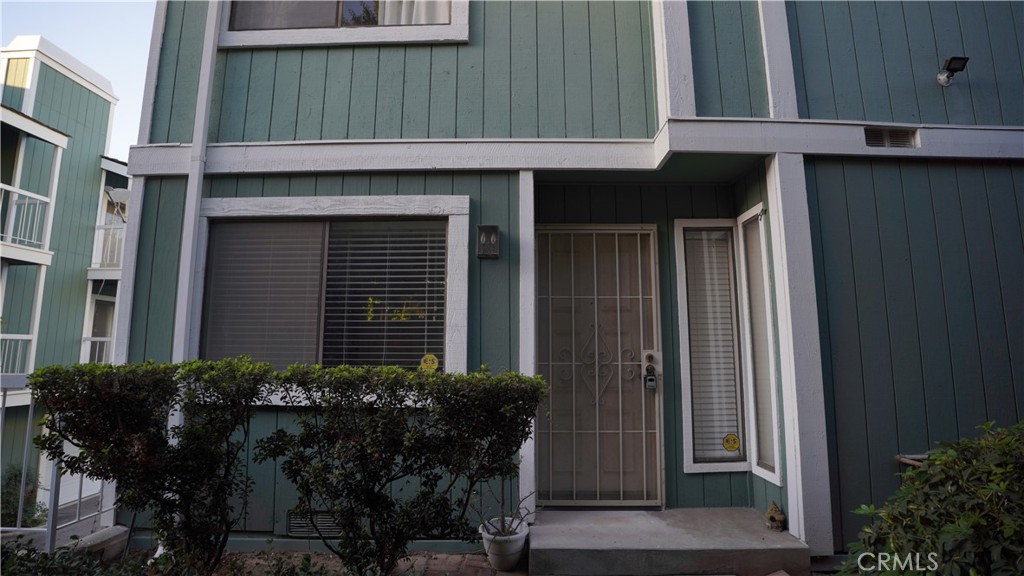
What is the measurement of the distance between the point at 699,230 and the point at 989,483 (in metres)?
2.41

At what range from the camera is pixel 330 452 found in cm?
251

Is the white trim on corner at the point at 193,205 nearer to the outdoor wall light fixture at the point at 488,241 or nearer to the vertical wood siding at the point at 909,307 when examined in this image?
the outdoor wall light fixture at the point at 488,241

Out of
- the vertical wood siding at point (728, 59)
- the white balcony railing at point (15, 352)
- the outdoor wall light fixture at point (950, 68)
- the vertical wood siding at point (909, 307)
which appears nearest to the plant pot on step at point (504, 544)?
the vertical wood siding at point (909, 307)

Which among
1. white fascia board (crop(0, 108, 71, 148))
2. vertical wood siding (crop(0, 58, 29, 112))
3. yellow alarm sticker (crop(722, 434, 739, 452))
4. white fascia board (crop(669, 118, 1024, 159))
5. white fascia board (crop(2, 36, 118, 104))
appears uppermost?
white fascia board (crop(2, 36, 118, 104))

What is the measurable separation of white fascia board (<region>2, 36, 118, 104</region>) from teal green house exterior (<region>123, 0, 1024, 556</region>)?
7238mm

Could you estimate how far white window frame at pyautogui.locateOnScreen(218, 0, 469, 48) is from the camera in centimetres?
388

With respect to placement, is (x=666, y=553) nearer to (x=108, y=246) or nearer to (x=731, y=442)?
(x=731, y=442)

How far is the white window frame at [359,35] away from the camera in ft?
12.7

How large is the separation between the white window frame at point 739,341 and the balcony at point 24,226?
366 inches

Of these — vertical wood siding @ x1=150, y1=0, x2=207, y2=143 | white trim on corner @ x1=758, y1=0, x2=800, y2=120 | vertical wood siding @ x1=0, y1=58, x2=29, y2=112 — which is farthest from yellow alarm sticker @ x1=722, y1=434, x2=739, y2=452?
vertical wood siding @ x1=0, y1=58, x2=29, y2=112

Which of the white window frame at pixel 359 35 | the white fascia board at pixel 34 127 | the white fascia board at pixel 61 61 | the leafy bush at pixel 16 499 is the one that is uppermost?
the white fascia board at pixel 61 61

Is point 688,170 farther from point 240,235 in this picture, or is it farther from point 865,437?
point 240,235

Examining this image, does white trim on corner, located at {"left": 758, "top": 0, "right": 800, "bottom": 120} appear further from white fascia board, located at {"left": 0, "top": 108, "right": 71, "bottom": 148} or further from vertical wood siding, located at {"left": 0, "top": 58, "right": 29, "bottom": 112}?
vertical wood siding, located at {"left": 0, "top": 58, "right": 29, "bottom": 112}

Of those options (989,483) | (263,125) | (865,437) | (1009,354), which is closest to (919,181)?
(1009,354)
